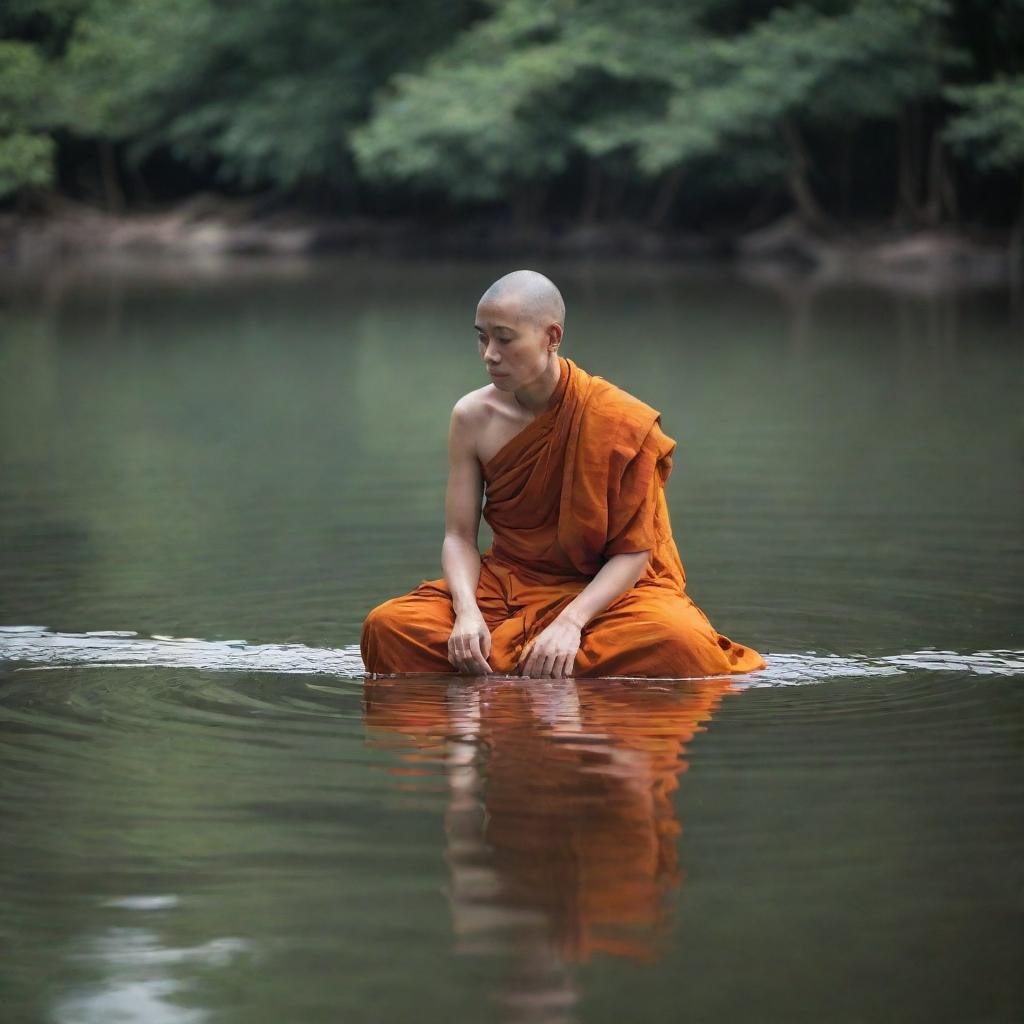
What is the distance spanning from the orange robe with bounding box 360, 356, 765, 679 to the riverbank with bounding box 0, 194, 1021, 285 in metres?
19.9

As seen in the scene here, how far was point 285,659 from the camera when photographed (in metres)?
4.76

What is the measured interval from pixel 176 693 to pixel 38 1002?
1.87m

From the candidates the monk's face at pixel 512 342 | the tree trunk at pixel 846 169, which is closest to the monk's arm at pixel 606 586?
the monk's face at pixel 512 342

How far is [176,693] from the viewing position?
438 cm

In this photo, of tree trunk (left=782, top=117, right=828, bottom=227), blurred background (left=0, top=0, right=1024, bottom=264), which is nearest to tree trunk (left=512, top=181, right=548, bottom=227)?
blurred background (left=0, top=0, right=1024, bottom=264)

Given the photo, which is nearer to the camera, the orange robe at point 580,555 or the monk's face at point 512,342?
the monk's face at point 512,342

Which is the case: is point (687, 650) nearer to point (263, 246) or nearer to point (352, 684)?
point (352, 684)

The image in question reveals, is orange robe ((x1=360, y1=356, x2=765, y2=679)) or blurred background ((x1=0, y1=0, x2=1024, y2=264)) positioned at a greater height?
blurred background ((x1=0, y1=0, x2=1024, y2=264))

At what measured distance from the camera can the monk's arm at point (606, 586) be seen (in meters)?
4.40

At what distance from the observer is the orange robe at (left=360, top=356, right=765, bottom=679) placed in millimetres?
4422

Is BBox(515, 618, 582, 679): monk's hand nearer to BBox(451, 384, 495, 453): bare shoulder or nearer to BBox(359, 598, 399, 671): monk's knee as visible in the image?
BBox(359, 598, 399, 671): monk's knee

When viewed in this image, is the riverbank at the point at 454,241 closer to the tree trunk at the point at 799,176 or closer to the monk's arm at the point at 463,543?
→ the tree trunk at the point at 799,176

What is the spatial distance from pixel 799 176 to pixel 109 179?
13.9 m

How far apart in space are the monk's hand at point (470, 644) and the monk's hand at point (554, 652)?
10cm
